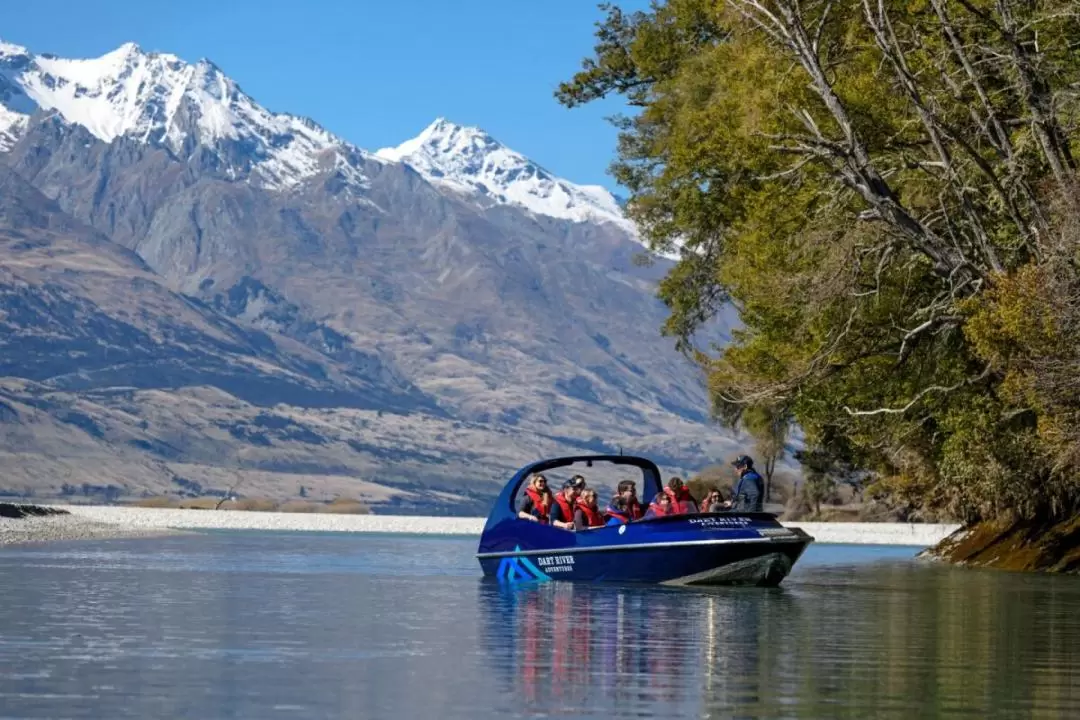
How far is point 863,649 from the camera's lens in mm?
24078

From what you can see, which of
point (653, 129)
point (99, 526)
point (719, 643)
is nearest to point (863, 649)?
point (719, 643)

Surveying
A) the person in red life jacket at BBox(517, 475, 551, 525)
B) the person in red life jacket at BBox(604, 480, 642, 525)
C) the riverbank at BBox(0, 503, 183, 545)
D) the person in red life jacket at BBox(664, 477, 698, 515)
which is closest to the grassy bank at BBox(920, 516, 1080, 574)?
the person in red life jacket at BBox(664, 477, 698, 515)

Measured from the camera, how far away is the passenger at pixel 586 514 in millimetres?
40188

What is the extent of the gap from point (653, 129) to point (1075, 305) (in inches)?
913

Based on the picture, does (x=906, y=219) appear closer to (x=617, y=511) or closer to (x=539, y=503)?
(x=617, y=511)

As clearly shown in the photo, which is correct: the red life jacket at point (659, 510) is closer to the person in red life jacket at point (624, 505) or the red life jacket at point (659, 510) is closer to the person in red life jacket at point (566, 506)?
the person in red life jacket at point (624, 505)

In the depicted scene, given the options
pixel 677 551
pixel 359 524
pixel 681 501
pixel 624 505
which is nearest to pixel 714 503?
pixel 681 501

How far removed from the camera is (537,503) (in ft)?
134

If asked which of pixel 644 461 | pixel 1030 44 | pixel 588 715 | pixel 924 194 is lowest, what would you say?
pixel 588 715

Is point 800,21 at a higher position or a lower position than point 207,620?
higher

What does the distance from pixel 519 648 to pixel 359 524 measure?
307 ft

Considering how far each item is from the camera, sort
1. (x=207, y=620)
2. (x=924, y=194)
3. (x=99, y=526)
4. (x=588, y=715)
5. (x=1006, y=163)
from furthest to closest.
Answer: (x=99, y=526) < (x=924, y=194) < (x=1006, y=163) < (x=207, y=620) < (x=588, y=715)

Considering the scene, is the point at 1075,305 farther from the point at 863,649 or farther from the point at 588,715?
the point at 588,715

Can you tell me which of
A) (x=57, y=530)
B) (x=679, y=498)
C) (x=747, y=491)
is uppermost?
(x=747, y=491)
